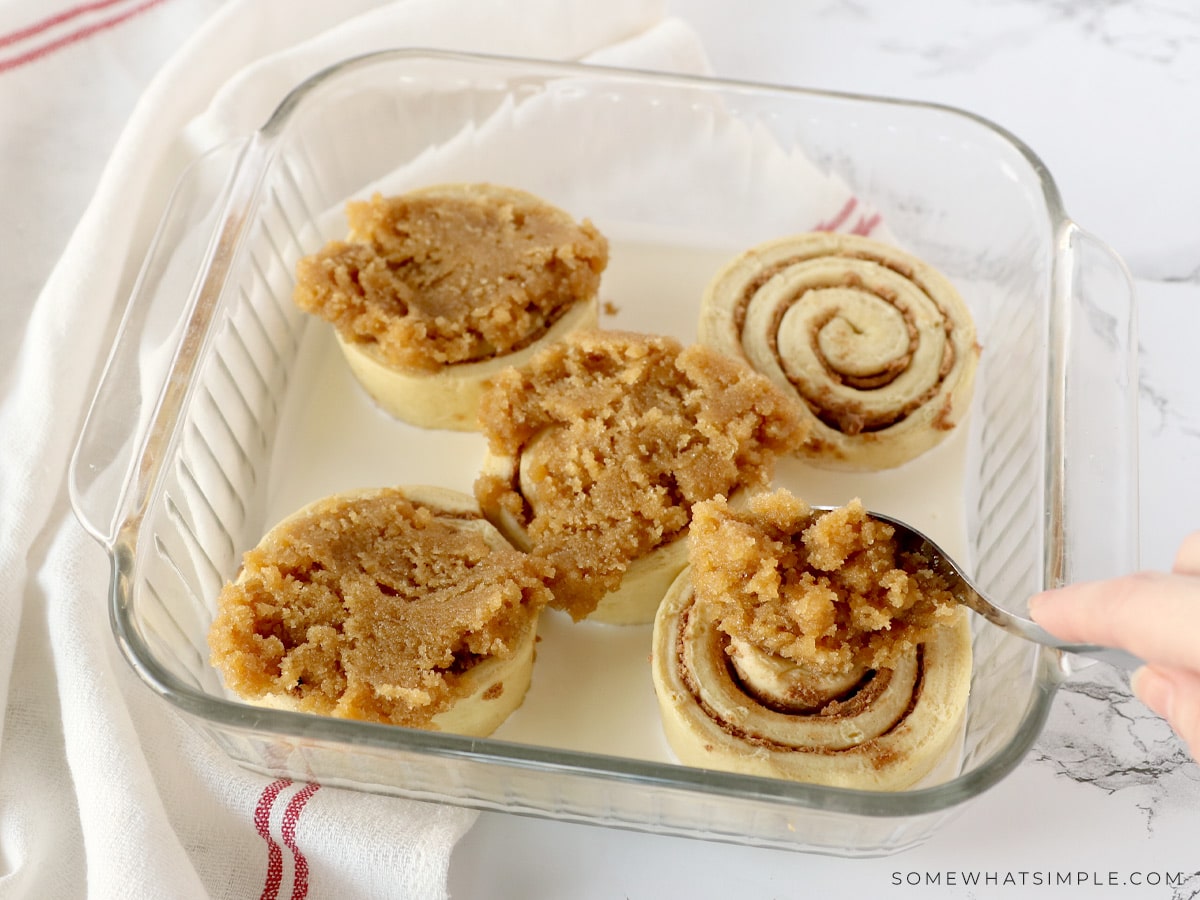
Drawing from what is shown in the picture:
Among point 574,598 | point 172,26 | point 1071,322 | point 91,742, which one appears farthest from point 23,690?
point 1071,322

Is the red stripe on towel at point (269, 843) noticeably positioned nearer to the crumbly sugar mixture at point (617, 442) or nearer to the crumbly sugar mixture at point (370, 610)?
the crumbly sugar mixture at point (370, 610)

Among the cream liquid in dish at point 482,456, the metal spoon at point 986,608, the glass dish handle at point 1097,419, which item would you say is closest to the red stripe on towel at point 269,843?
the cream liquid in dish at point 482,456

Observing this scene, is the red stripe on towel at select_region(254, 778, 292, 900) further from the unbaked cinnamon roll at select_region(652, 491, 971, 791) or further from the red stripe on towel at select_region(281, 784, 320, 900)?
the unbaked cinnamon roll at select_region(652, 491, 971, 791)

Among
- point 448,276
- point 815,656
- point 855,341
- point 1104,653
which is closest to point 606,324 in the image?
point 448,276

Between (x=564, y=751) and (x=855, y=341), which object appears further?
(x=855, y=341)

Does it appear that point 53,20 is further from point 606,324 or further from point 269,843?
point 269,843

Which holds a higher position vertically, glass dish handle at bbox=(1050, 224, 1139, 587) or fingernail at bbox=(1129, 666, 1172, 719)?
fingernail at bbox=(1129, 666, 1172, 719)

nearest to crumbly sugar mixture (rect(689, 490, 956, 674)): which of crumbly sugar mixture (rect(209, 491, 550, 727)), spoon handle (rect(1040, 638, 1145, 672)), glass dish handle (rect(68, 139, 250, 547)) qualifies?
spoon handle (rect(1040, 638, 1145, 672))
